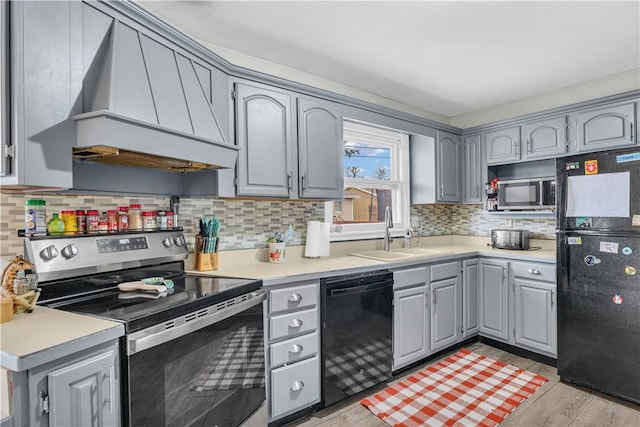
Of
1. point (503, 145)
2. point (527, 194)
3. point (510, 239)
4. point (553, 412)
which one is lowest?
point (553, 412)

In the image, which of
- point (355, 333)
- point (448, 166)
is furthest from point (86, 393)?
point (448, 166)

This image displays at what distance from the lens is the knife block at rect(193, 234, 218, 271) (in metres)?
2.23

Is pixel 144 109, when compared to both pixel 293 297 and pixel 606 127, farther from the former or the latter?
pixel 606 127

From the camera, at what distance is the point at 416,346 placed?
9.23ft

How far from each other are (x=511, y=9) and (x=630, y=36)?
39.3 inches

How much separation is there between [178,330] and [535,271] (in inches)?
109

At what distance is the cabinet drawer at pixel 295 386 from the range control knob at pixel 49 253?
1228 millimetres

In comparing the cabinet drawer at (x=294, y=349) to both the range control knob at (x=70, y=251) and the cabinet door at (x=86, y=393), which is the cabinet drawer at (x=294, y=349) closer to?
the cabinet door at (x=86, y=393)

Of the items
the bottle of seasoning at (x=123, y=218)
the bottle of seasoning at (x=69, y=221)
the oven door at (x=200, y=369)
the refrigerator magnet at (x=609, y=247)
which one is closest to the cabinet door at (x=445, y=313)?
the refrigerator magnet at (x=609, y=247)

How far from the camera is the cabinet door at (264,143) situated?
2.30 metres

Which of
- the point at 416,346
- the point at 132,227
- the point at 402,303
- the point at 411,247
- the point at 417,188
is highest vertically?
the point at 417,188

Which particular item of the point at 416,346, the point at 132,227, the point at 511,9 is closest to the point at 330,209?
the point at 416,346

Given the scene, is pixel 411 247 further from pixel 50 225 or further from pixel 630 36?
pixel 50 225

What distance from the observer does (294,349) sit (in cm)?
210
